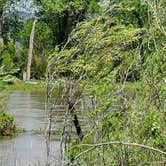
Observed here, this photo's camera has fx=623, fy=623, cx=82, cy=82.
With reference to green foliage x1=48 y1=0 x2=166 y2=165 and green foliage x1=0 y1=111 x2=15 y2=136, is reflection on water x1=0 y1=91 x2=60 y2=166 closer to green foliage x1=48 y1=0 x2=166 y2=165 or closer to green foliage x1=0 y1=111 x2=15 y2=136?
green foliage x1=0 y1=111 x2=15 y2=136

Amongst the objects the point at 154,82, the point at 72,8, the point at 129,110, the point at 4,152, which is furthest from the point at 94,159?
the point at 72,8

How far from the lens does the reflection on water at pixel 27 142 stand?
9617 mm

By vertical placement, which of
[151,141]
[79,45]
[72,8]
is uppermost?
[72,8]

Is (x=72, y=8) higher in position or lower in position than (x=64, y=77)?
higher

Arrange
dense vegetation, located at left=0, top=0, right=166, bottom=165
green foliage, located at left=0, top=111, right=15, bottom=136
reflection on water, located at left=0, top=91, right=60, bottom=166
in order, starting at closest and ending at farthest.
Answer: dense vegetation, located at left=0, top=0, right=166, bottom=165 < reflection on water, located at left=0, top=91, right=60, bottom=166 < green foliage, located at left=0, top=111, right=15, bottom=136

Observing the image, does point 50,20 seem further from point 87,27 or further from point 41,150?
point 87,27

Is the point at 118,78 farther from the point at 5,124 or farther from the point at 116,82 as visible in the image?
the point at 5,124

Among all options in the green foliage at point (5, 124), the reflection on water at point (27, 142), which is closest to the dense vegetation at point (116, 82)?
the reflection on water at point (27, 142)

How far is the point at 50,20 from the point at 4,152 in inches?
1192

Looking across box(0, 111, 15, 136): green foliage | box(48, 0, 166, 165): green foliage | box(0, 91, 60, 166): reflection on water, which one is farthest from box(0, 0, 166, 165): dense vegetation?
box(0, 111, 15, 136): green foliage

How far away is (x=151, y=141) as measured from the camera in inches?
230

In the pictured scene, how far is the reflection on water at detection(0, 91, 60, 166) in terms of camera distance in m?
9.62

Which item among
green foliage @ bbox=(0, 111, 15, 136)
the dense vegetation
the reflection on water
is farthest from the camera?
green foliage @ bbox=(0, 111, 15, 136)

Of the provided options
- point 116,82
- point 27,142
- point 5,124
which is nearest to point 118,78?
point 116,82
